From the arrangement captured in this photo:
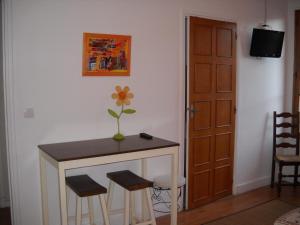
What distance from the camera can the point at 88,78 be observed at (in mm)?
2840

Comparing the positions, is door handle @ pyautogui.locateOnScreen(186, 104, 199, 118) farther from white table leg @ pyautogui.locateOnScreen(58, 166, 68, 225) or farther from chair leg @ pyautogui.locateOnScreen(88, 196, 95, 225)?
white table leg @ pyautogui.locateOnScreen(58, 166, 68, 225)

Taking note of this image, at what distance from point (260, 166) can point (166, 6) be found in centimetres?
250

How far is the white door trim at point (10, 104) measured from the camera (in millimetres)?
2455

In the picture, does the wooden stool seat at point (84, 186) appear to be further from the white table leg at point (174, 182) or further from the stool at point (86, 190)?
the white table leg at point (174, 182)

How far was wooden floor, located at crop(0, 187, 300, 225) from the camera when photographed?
130 inches

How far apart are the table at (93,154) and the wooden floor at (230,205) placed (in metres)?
0.62

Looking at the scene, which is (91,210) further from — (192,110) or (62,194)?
(192,110)

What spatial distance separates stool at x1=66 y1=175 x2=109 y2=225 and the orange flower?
A: 0.72 metres

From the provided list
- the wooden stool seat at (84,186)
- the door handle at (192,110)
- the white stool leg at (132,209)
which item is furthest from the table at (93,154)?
the door handle at (192,110)

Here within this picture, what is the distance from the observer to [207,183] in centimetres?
374

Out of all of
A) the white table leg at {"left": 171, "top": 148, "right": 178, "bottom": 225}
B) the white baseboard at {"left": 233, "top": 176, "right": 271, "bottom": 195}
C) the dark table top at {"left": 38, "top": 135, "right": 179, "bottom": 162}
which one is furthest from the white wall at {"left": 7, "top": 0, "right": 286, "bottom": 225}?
the white baseboard at {"left": 233, "top": 176, "right": 271, "bottom": 195}

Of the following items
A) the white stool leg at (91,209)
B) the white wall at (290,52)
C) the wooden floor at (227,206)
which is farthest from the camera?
the white wall at (290,52)

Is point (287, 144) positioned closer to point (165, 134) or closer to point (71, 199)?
point (165, 134)

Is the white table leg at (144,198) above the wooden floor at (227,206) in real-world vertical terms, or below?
above
